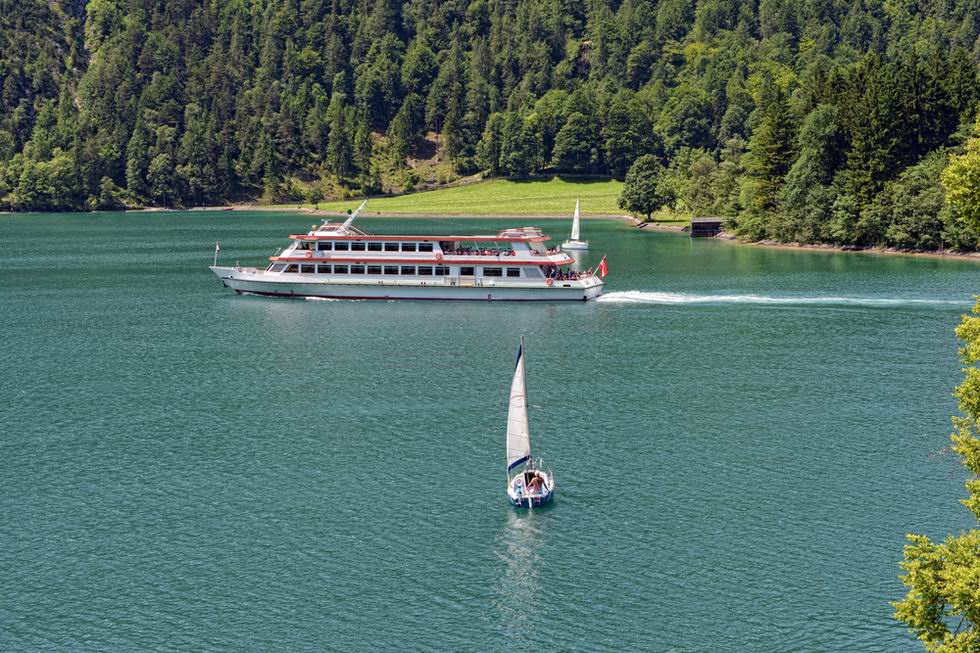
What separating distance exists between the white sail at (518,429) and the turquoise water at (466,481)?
8.48 feet

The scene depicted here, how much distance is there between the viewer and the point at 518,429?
64.7 metres

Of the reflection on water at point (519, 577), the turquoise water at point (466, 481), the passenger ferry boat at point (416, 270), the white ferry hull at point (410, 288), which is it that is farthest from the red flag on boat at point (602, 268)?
the reflection on water at point (519, 577)

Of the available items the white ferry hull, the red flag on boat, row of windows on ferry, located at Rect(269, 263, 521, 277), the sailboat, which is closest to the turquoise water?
the sailboat

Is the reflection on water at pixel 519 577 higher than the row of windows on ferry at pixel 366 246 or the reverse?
the reverse

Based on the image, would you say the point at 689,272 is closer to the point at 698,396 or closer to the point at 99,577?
the point at 698,396

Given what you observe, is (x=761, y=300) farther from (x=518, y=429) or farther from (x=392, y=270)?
(x=518, y=429)

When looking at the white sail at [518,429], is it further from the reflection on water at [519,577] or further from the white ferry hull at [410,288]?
the white ferry hull at [410,288]

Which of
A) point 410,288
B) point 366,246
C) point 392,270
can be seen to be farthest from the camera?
point 366,246

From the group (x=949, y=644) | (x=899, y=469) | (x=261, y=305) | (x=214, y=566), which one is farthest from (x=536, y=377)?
(x=949, y=644)

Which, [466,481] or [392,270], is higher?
[392,270]

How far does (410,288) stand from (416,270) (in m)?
2.93

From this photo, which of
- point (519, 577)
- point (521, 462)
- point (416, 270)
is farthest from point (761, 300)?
point (519, 577)

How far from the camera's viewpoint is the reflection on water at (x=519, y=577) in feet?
164

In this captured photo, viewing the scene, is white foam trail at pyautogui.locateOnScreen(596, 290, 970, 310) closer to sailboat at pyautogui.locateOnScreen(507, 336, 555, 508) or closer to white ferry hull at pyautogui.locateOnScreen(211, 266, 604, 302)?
white ferry hull at pyautogui.locateOnScreen(211, 266, 604, 302)
